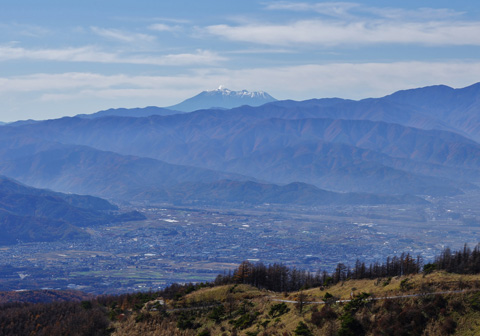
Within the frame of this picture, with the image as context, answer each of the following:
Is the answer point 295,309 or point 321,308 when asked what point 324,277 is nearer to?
point 295,309

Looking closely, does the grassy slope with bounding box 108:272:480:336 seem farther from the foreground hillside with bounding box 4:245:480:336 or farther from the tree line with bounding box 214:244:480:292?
the tree line with bounding box 214:244:480:292

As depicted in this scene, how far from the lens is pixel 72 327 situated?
8819cm

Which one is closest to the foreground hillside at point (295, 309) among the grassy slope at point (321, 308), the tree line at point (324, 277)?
the grassy slope at point (321, 308)

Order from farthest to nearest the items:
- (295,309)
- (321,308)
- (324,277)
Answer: (324,277), (295,309), (321,308)

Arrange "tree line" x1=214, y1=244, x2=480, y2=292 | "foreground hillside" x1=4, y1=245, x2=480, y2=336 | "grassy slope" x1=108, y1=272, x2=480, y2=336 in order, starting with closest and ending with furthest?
"grassy slope" x1=108, y1=272, x2=480, y2=336
"foreground hillside" x1=4, y1=245, x2=480, y2=336
"tree line" x1=214, y1=244, x2=480, y2=292

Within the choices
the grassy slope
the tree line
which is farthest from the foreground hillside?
the tree line

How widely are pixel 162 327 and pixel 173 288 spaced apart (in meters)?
35.7

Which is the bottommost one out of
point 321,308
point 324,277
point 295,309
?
point 324,277

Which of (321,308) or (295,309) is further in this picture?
(295,309)

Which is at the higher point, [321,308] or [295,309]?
[321,308]

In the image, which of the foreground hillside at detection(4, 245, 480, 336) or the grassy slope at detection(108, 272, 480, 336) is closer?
the grassy slope at detection(108, 272, 480, 336)

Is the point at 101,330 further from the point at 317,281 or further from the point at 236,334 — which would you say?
the point at 317,281

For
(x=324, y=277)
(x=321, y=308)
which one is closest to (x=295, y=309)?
(x=321, y=308)


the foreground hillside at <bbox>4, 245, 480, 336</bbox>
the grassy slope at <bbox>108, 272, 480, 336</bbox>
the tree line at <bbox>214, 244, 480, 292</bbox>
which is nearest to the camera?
the grassy slope at <bbox>108, 272, 480, 336</bbox>
